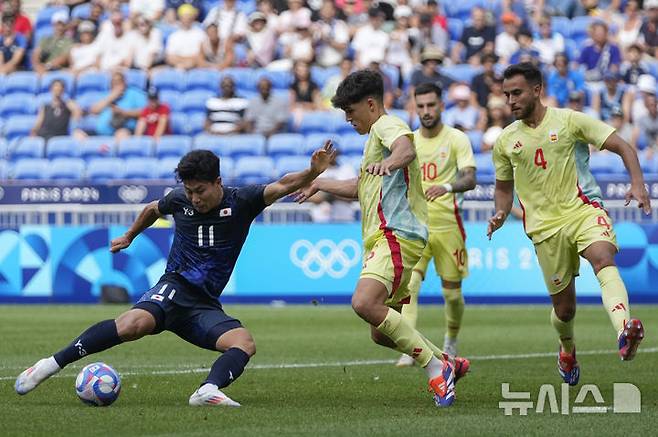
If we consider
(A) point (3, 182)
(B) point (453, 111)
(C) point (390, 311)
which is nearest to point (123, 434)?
(C) point (390, 311)

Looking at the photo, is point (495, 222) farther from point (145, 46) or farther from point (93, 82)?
point (145, 46)

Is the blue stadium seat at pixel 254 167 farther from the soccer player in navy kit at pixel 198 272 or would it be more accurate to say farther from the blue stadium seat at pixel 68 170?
the soccer player in navy kit at pixel 198 272

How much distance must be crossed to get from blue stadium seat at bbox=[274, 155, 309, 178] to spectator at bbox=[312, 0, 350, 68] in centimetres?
327

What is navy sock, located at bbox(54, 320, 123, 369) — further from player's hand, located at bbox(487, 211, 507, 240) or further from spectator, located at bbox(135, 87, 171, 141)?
spectator, located at bbox(135, 87, 171, 141)

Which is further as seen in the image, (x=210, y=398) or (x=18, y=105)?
(x=18, y=105)

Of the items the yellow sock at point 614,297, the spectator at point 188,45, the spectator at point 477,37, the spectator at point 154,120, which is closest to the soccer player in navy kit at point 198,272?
the yellow sock at point 614,297

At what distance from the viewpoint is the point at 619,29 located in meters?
26.8

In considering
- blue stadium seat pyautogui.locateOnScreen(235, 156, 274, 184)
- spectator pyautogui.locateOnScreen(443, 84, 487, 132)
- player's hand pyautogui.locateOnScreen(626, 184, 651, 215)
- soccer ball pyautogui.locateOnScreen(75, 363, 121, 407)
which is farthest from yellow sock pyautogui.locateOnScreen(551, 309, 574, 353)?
spectator pyautogui.locateOnScreen(443, 84, 487, 132)

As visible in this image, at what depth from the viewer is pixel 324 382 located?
1079 cm

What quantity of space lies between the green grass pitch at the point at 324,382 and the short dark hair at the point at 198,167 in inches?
58.7

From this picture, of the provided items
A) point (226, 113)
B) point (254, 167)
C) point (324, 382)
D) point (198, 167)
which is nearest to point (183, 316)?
point (198, 167)

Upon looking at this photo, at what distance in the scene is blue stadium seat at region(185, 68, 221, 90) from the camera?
2673cm

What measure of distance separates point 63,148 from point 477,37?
26.1 feet

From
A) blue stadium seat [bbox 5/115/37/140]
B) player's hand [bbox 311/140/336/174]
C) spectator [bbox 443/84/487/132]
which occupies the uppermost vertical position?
spectator [bbox 443/84/487/132]
